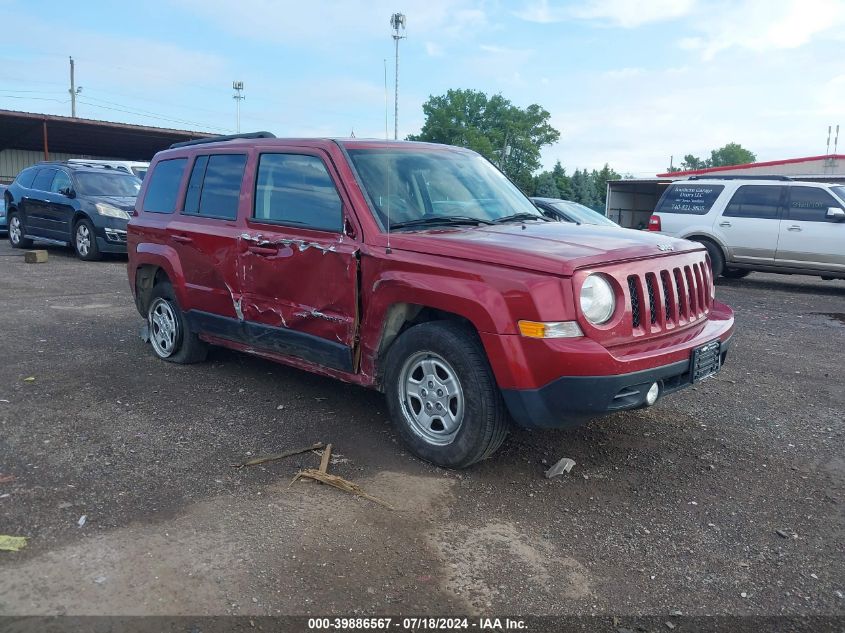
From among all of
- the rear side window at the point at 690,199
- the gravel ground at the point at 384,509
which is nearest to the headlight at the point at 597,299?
the gravel ground at the point at 384,509

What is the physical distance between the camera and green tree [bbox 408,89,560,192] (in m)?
65.5

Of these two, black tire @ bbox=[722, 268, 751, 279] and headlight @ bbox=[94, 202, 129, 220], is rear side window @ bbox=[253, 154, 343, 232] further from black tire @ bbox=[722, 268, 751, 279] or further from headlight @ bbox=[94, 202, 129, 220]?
black tire @ bbox=[722, 268, 751, 279]

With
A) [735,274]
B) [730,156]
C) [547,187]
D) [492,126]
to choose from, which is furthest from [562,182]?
[730,156]

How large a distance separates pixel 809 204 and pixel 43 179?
1433 centimetres

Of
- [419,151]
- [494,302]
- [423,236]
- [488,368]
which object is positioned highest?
[419,151]

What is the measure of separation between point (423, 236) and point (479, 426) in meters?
1.13

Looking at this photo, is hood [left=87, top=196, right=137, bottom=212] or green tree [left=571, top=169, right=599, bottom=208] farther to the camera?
green tree [left=571, top=169, right=599, bottom=208]

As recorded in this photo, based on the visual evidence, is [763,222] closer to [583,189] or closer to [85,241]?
[85,241]

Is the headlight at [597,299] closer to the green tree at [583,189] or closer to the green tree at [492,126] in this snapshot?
the green tree at [583,189]

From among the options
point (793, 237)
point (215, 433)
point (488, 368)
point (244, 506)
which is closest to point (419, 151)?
point (488, 368)

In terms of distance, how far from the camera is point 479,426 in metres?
3.89

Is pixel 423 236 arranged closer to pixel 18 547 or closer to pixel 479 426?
pixel 479 426

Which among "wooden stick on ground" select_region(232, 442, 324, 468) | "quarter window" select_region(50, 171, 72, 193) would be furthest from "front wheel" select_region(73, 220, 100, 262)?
"wooden stick on ground" select_region(232, 442, 324, 468)

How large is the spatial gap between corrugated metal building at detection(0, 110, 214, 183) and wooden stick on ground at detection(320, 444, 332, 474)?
25530mm
